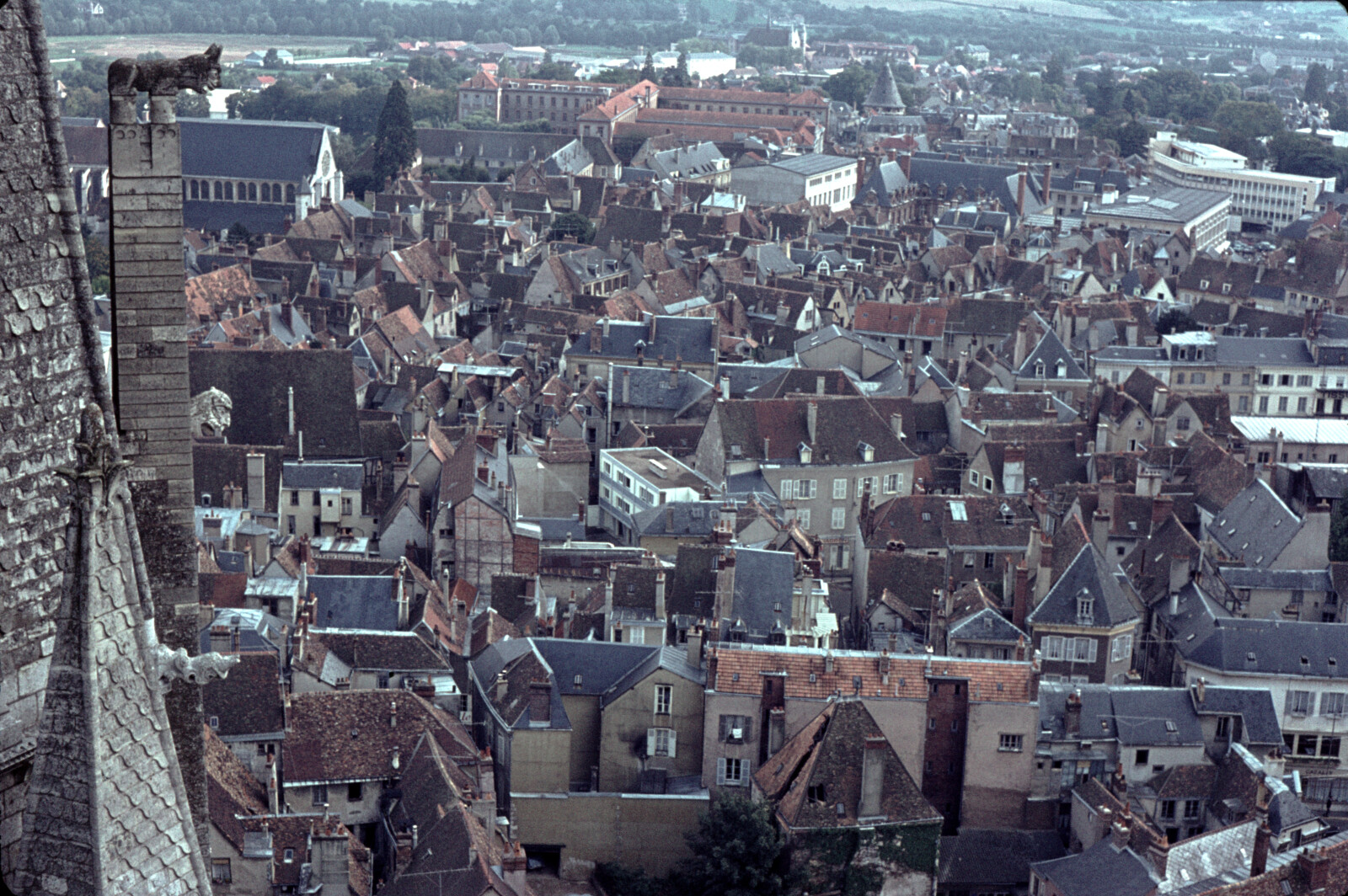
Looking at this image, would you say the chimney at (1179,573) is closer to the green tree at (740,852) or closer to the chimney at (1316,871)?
the chimney at (1316,871)

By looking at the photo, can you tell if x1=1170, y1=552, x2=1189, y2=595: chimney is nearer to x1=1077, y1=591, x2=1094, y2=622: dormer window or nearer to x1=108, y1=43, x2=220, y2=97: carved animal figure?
x1=1077, y1=591, x2=1094, y2=622: dormer window

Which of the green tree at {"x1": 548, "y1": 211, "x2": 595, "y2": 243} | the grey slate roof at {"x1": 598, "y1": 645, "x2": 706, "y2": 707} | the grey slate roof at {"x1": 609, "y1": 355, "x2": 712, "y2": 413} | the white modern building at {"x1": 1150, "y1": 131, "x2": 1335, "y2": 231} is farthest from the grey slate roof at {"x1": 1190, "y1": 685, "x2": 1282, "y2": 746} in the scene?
the white modern building at {"x1": 1150, "y1": 131, "x2": 1335, "y2": 231}

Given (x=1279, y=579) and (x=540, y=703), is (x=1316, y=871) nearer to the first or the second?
(x=540, y=703)

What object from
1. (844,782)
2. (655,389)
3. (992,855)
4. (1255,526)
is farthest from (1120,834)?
A: (655,389)

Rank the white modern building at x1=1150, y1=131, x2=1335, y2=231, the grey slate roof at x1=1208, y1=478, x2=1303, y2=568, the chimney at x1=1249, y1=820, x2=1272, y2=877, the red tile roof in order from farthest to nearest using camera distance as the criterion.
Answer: the white modern building at x1=1150, y1=131, x2=1335, y2=231
the grey slate roof at x1=1208, y1=478, x2=1303, y2=568
the red tile roof
the chimney at x1=1249, y1=820, x2=1272, y2=877

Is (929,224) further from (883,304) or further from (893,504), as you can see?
(893,504)

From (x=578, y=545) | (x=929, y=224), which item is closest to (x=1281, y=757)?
(x=578, y=545)

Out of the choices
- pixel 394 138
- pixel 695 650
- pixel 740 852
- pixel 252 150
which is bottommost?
pixel 740 852
